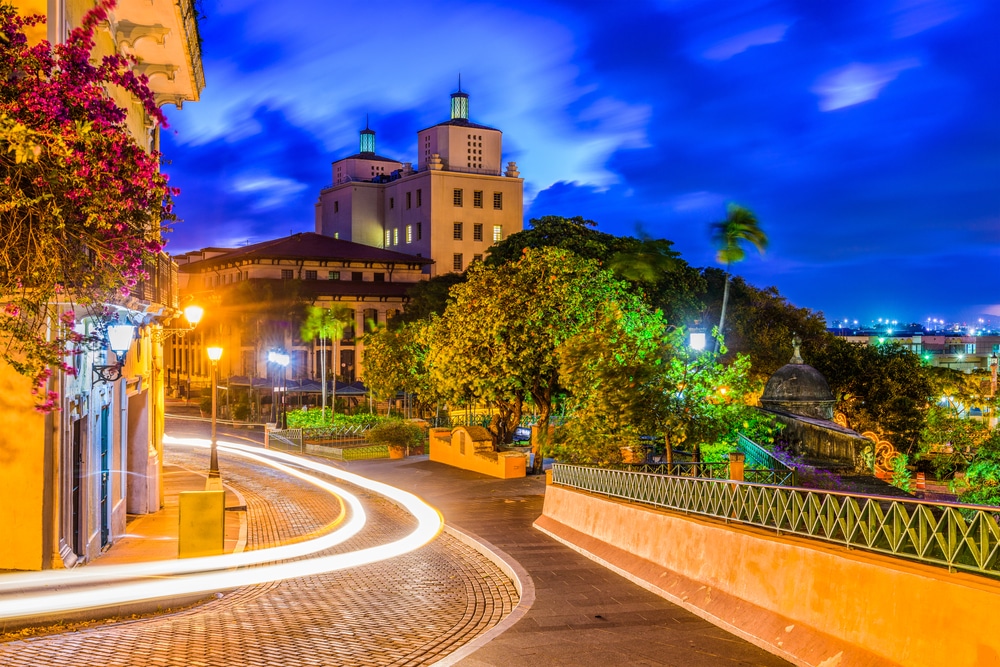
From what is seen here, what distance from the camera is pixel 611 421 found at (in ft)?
65.7

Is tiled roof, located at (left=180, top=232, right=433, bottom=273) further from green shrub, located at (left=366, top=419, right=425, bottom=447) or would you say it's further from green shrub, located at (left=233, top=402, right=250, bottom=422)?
green shrub, located at (left=366, top=419, right=425, bottom=447)

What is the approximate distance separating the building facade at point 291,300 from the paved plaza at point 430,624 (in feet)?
186

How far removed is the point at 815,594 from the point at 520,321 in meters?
20.3

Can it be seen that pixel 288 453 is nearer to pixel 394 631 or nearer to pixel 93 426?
pixel 93 426

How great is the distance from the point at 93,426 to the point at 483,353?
52.5 ft

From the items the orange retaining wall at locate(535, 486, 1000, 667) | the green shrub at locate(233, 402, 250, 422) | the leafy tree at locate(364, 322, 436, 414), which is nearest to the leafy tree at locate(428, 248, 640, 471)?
the leafy tree at locate(364, 322, 436, 414)

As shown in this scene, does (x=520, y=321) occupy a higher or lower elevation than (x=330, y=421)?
higher

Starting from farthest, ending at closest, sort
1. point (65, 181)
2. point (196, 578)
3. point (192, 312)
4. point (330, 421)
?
point (330, 421) → point (192, 312) → point (196, 578) → point (65, 181)

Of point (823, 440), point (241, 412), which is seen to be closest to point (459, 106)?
point (241, 412)

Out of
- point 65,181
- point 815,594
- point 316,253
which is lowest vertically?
point 815,594

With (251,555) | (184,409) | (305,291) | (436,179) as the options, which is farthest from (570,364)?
(436,179)

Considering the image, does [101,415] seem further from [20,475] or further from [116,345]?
[20,475]

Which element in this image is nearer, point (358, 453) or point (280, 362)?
point (358, 453)

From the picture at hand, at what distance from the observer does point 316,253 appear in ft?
281
